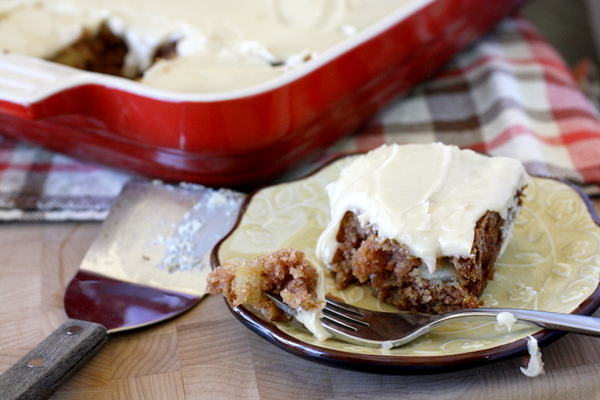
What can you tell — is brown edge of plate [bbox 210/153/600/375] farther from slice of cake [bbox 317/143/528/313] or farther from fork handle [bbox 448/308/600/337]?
slice of cake [bbox 317/143/528/313]

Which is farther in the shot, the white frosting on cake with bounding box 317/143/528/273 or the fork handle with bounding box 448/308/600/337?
the white frosting on cake with bounding box 317/143/528/273

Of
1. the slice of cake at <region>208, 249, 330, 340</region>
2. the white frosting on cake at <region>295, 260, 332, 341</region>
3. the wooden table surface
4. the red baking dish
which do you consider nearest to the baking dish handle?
the red baking dish

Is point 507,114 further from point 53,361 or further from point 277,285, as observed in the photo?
point 53,361

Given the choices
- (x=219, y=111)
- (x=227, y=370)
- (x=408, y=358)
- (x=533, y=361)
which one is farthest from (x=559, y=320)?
(x=219, y=111)

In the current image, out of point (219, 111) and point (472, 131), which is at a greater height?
point (219, 111)

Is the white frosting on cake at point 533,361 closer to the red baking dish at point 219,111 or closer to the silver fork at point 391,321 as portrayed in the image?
the silver fork at point 391,321

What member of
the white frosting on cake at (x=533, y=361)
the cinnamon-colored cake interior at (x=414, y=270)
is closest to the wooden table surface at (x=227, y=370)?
the white frosting on cake at (x=533, y=361)
